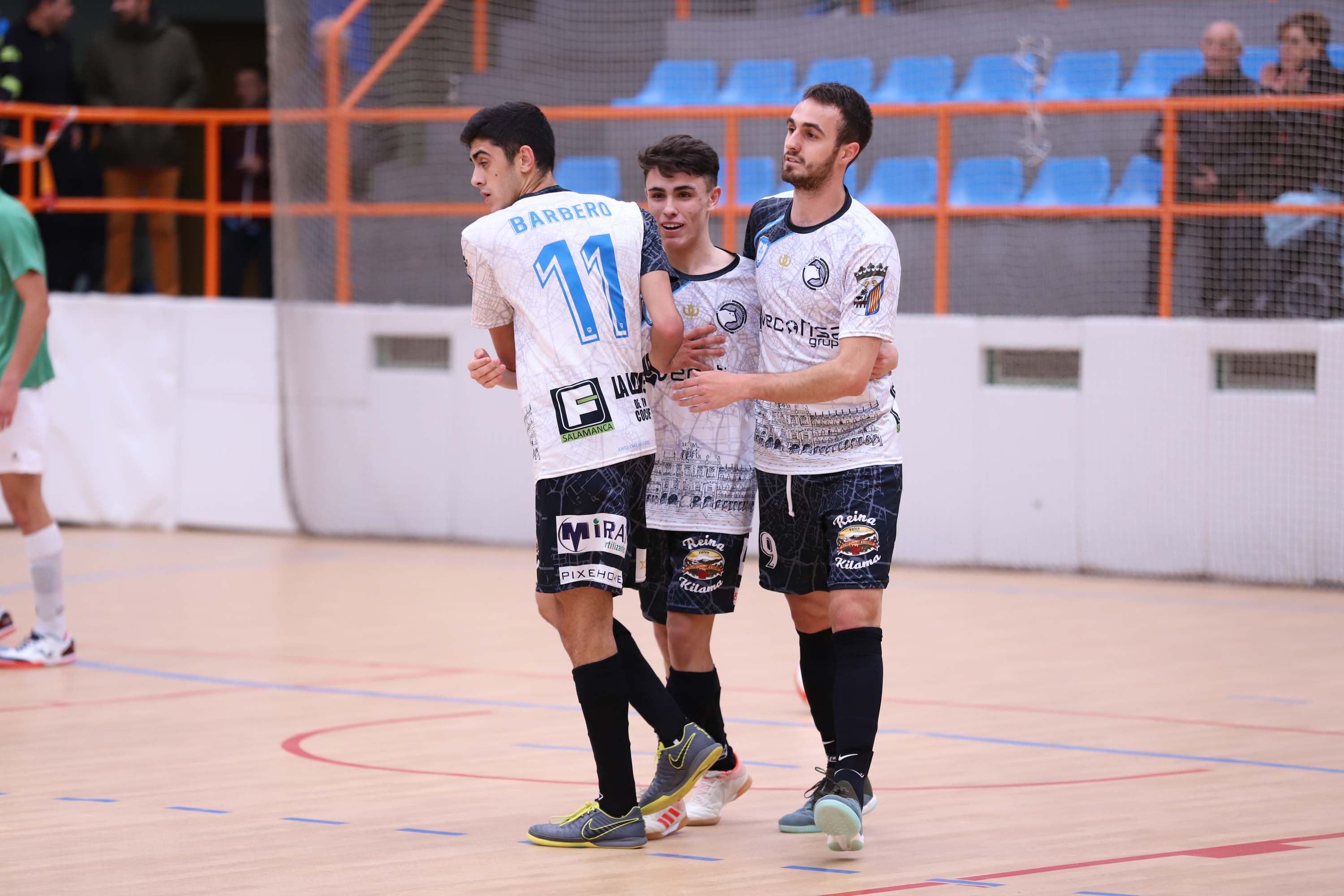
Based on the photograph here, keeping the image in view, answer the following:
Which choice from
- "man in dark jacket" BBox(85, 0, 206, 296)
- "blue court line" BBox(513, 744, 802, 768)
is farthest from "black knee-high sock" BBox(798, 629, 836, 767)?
"man in dark jacket" BBox(85, 0, 206, 296)

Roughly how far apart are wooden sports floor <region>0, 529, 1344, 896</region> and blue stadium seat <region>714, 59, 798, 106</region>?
4917 millimetres

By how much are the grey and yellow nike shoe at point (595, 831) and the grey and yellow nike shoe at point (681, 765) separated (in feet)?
0.27

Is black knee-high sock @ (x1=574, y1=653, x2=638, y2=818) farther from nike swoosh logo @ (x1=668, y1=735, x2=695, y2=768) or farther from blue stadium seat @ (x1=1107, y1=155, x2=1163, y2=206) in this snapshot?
blue stadium seat @ (x1=1107, y1=155, x2=1163, y2=206)

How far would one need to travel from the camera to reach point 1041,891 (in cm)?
446

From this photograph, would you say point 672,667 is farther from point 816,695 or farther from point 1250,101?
point 1250,101

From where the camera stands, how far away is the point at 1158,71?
43.1ft

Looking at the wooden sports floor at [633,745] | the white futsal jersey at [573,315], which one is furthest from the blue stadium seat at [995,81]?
the white futsal jersey at [573,315]

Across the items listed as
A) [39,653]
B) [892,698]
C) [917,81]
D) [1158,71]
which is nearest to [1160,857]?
[892,698]

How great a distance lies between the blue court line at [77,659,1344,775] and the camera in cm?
626

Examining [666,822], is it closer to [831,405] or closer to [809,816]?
[809,816]

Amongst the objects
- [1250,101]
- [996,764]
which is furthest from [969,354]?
[996,764]

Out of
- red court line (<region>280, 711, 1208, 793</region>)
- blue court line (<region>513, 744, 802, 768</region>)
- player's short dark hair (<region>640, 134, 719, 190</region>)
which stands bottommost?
blue court line (<region>513, 744, 802, 768</region>)

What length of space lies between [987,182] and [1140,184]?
4.02ft

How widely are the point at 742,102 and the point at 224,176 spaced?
4253 mm
